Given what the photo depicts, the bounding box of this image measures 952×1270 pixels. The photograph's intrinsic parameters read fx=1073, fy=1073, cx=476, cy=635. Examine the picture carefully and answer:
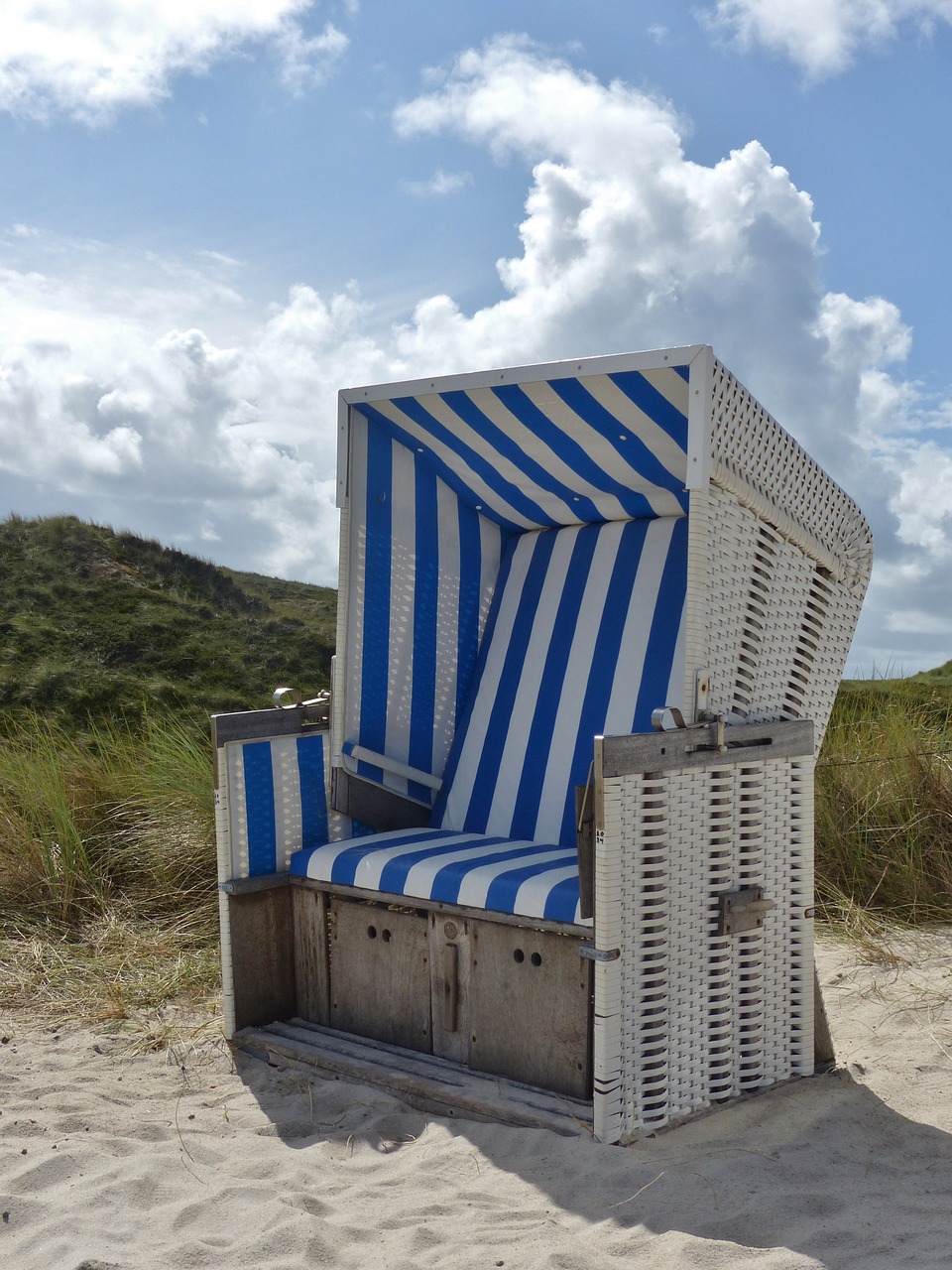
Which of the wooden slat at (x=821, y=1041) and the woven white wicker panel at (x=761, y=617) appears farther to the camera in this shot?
the wooden slat at (x=821, y=1041)

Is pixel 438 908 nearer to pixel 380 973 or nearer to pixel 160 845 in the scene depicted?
pixel 380 973

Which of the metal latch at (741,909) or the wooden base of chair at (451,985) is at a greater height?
the metal latch at (741,909)

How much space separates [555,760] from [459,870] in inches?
33.8

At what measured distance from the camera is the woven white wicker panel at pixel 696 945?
2662mm

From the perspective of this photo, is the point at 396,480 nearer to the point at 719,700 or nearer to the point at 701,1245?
the point at 719,700

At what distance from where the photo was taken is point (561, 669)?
3.96 meters

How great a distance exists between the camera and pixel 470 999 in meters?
3.12

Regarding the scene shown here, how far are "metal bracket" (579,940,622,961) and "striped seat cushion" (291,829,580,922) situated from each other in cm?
9

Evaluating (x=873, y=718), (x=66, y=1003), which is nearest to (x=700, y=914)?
(x=66, y=1003)

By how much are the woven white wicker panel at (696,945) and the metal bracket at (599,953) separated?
14mm

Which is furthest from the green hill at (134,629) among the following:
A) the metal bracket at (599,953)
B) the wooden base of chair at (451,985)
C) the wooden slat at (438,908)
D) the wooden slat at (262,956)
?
the metal bracket at (599,953)

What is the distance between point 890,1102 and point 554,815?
4.35 feet

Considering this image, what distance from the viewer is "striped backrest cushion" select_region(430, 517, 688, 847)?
12.3ft

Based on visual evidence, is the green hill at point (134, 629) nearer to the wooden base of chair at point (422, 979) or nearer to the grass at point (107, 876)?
the grass at point (107, 876)
